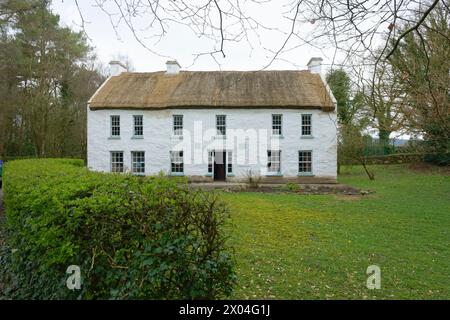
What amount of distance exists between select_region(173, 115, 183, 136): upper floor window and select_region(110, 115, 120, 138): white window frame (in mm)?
4380

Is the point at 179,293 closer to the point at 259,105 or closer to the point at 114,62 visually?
the point at 259,105

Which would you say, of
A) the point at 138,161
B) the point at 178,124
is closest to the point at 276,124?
the point at 178,124

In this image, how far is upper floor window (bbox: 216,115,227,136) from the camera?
21.6 meters

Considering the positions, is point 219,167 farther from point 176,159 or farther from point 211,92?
point 211,92

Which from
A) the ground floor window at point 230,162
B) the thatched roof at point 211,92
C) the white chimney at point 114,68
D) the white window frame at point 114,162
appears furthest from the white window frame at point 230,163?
the white chimney at point 114,68

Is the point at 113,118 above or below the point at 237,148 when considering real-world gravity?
above

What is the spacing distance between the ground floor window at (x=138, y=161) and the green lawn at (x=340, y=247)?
11346mm

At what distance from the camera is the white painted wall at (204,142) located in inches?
833

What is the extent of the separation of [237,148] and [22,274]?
57.8 feet

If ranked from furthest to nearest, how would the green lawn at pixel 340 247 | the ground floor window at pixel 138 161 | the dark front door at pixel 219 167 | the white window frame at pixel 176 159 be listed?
the ground floor window at pixel 138 161
the dark front door at pixel 219 167
the white window frame at pixel 176 159
the green lawn at pixel 340 247

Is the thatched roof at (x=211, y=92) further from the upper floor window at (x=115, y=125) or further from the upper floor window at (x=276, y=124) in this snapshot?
the upper floor window at (x=115, y=125)

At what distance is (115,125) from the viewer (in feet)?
72.7

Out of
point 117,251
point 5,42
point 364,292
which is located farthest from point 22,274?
point 5,42

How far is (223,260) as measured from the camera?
3.05 metres
